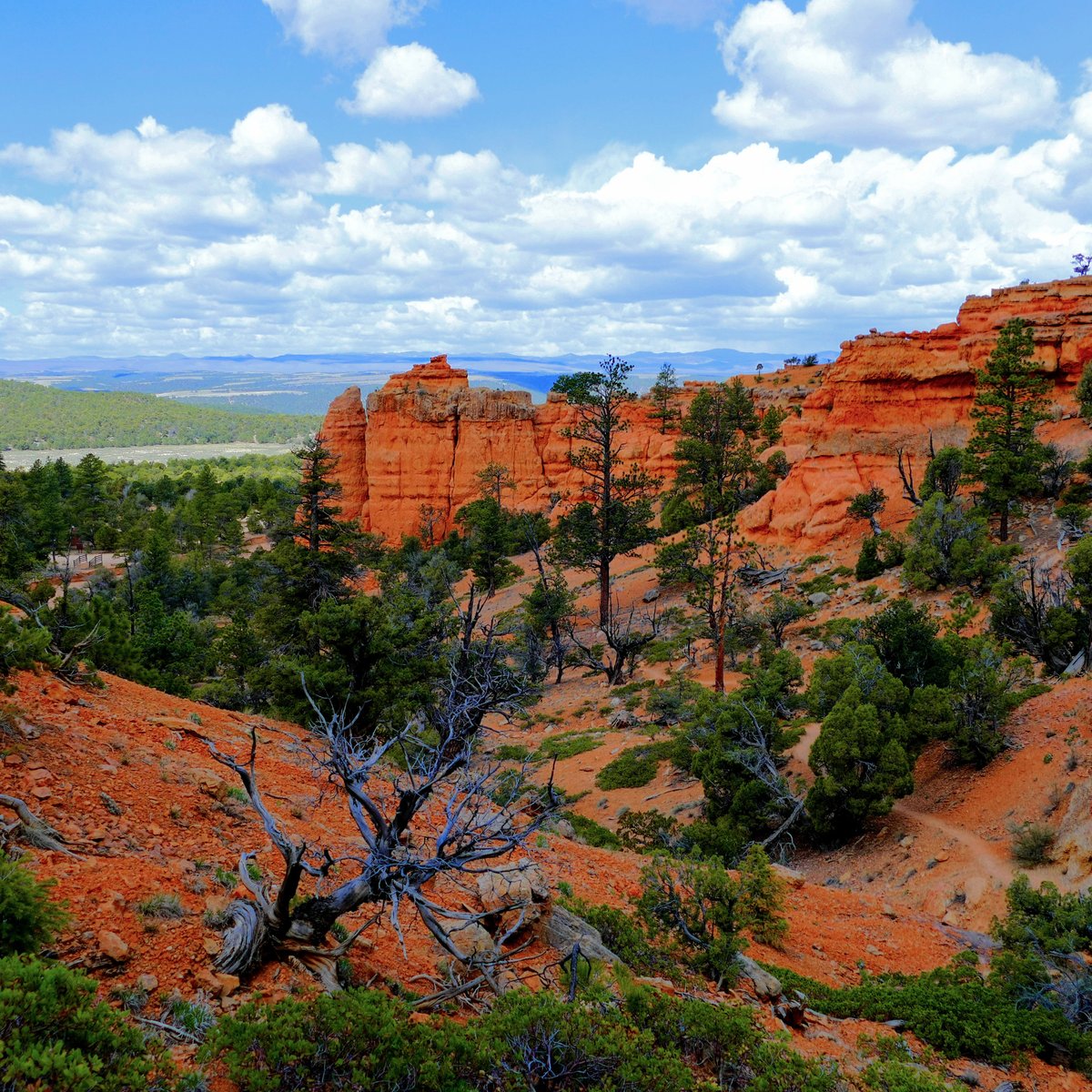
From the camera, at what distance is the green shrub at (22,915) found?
15.6 ft

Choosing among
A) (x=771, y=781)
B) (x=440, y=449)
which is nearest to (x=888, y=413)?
(x=771, y=781)

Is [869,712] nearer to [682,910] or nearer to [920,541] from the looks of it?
[682,910]

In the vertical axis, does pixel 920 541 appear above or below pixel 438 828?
above

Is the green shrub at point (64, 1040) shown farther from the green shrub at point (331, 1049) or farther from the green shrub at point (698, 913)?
the green shrub at point (698, 913)

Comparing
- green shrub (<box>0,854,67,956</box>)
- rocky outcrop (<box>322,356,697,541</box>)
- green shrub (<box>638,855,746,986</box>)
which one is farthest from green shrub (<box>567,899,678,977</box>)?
rocky outcrop (<box>322,356,697,541</box>)

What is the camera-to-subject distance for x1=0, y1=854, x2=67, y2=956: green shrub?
15.6ft

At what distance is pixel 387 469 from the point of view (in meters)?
61.8

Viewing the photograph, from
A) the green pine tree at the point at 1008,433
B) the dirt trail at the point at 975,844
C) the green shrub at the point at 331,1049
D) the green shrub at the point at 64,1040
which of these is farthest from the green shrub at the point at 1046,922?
the green pine tree at the point at 1008,433

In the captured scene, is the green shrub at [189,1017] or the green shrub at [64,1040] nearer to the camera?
the green shrub at [64,1040]

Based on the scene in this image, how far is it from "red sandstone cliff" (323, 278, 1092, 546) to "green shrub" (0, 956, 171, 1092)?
33844 mm

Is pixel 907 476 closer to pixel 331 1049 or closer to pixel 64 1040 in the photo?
pixel 331 1049

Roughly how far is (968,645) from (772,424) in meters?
34.4

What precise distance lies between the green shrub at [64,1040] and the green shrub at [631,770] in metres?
15.4

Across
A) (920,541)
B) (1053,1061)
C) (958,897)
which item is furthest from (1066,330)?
(1053,1061)
